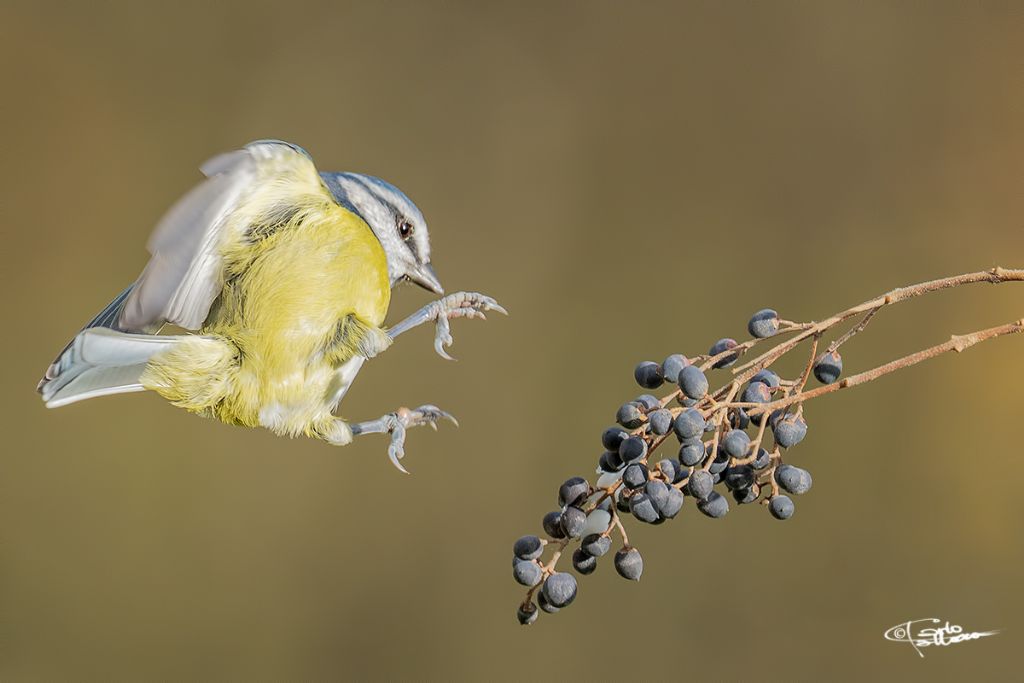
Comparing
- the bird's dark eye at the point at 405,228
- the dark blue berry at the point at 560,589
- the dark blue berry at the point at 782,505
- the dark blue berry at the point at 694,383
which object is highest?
the bird's dark eye at the point at 405,228

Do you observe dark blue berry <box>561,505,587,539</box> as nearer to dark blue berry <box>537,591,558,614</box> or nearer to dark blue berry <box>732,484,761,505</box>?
dark blue berry <box>537,591,558,614</box>

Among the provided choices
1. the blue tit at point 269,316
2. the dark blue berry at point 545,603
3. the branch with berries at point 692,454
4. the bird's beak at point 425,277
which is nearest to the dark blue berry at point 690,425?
the branch with berries at point 692,454

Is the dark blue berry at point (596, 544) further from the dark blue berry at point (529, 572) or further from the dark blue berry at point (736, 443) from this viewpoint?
the dark blue berry at point (736, 443)

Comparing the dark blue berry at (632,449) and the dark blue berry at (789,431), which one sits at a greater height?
the dark blue berry at (789,431)

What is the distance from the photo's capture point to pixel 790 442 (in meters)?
1.25

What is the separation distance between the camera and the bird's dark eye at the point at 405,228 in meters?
2.20

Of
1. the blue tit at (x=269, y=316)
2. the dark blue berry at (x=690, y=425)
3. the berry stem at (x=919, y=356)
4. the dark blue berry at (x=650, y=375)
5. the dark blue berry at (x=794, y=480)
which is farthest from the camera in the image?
the blue tit at (x=269, y=316)

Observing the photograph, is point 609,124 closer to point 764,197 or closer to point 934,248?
point 764,197

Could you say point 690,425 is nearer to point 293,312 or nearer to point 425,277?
point 293,312

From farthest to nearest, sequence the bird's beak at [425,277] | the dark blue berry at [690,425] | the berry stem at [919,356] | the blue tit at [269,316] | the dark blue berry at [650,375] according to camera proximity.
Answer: the bird's beak at [425,277] → the blue tit at [269,316] → the dark blue berry at [650,375] → the dark blue berry at [690,425] → the berry stem at [919,356]

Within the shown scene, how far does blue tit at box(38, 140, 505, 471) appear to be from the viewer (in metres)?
1.82

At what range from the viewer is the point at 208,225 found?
1778 millimetres

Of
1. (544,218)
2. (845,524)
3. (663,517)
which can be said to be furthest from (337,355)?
(544,218)

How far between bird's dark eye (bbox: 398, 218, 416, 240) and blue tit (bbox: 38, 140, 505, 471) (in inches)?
9.3
